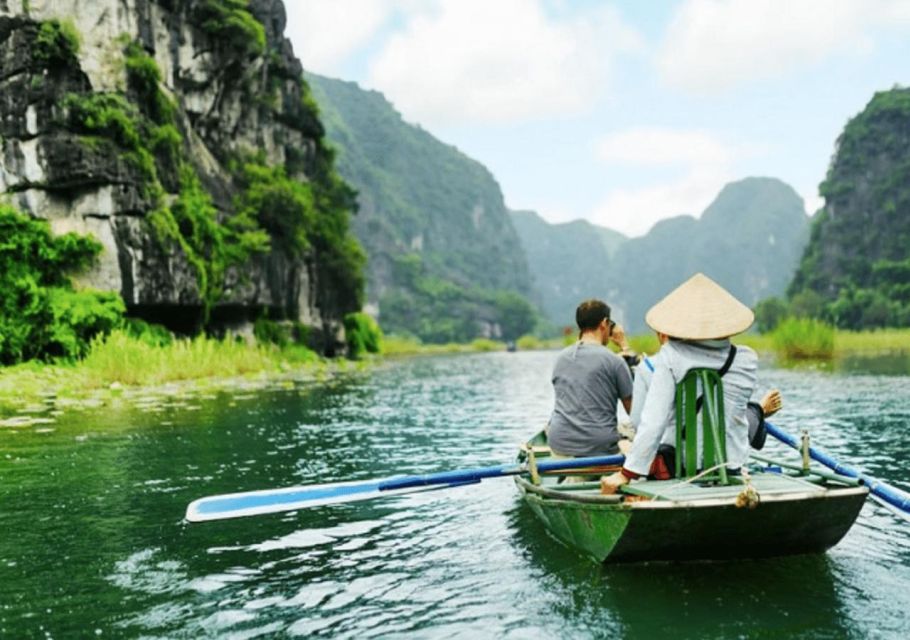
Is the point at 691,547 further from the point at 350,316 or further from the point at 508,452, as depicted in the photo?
the point at 350,316

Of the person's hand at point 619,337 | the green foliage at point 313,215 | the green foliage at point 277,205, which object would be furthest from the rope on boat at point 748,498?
the green foliage at point 277,205

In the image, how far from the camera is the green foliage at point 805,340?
3147 cm

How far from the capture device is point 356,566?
5.14 m

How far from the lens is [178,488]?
7.68 metres

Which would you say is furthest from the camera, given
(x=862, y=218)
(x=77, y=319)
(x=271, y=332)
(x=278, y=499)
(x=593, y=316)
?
(x=862, y=218)

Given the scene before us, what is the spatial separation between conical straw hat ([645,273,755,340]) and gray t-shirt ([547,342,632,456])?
937 millimetres

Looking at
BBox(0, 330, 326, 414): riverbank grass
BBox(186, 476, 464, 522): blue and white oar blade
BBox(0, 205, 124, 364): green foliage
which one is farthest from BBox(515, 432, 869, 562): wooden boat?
BBox(0, 205, 124, 364): green foliage

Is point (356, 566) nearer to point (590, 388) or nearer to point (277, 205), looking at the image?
point (590, 388)

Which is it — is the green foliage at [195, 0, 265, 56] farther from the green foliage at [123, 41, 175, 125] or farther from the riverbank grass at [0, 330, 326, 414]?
the riverbank grass at [0, 330, 326, 414]

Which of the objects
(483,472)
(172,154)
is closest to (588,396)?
(483,472)

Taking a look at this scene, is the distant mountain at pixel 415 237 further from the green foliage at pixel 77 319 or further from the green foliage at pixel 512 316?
the green foliage at pixel 77 319

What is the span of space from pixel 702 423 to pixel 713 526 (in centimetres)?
68

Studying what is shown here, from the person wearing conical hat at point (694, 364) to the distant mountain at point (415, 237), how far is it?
11707 cm

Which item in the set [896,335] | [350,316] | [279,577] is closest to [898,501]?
[279,577]
